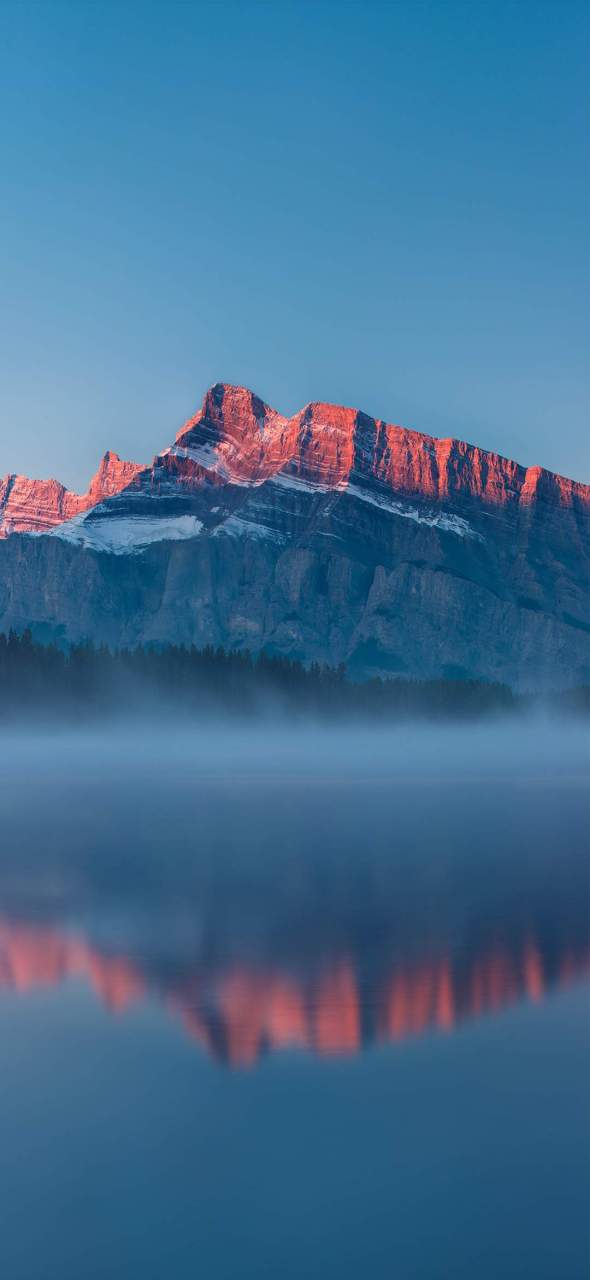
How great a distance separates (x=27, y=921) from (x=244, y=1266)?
2227 cm

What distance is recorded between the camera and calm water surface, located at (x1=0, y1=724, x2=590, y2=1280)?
1329 cm

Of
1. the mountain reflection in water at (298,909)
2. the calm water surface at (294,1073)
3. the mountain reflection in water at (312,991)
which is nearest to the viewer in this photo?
the calm water surface at (294,1073)

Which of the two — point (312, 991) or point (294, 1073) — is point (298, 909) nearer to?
point (312, 991)

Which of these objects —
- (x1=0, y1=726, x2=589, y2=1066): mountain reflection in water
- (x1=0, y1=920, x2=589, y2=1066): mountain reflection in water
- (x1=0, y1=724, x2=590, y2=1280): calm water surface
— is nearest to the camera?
(x1=0, y1=724, x2=590, y2=1280): calm water surface

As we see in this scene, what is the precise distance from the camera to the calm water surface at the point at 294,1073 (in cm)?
1329

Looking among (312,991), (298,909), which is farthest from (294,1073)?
(298,909)

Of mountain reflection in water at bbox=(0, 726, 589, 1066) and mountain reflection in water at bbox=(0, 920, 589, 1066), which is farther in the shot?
mountain reflection in water at bbox=(0, 726, 589, 1066)

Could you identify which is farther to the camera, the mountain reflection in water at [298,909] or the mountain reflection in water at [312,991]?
the mountain reflection in water at [298,909]

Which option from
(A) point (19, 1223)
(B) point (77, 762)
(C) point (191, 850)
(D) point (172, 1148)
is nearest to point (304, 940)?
(D) point (172, 1148)

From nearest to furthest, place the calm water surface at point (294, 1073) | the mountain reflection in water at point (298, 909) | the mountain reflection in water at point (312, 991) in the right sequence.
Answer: the calm water surface at point (294, 1073)
the mountain reflection in water at point (312, 991)
the mountain reflection in water at point (298, 909)

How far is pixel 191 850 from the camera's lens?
53.9 meters

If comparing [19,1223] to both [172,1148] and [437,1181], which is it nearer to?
[172,1148]

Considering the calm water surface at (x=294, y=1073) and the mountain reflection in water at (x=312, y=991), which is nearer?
the calm water surface at (x=294, y=1073)

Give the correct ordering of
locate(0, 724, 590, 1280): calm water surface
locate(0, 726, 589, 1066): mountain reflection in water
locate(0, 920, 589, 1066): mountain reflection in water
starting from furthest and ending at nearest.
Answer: locate(0, 726, 589, 1066): mountain reflection in water → locate(0, 920, 589, 1066): mountain reflection in water → locate(0, 724, 590, 1280): calm water surface
